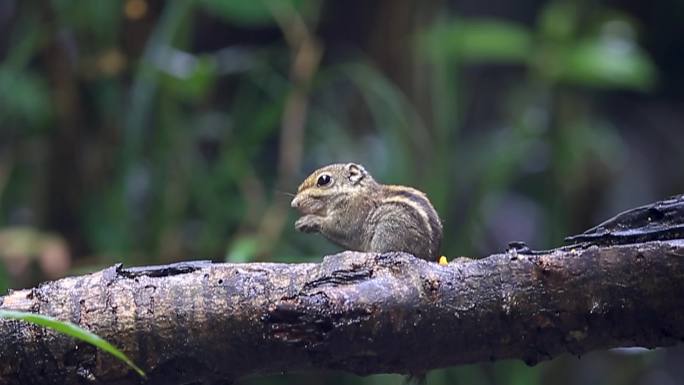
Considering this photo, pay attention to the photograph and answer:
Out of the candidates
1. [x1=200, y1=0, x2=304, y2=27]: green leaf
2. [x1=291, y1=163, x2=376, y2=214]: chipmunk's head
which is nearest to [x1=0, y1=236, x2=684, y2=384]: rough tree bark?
[x1=291, y1=163, x2=376, y2=214]: chipmunk's head

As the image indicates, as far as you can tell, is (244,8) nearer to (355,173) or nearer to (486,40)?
(486,40)

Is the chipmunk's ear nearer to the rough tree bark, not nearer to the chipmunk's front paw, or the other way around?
the chipmunk's front paw

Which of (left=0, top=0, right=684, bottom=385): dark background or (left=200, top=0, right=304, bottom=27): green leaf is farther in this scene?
(left=200, top=0, right=304, bottom=27): green leaf

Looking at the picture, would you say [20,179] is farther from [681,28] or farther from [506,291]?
[681,28]

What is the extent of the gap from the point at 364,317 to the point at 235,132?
2686mm

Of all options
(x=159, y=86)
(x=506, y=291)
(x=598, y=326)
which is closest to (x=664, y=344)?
(x=598, y=326)

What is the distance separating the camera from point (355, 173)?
2715 millimetres

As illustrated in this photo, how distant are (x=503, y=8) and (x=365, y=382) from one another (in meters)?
3.88

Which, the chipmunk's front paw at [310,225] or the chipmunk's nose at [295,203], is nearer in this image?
the chipmunk's front paw at [310,225]

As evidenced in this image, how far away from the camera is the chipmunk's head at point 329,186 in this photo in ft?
8.66

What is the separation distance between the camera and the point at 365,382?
163 inches

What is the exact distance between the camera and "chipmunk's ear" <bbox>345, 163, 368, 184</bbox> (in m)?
2.69

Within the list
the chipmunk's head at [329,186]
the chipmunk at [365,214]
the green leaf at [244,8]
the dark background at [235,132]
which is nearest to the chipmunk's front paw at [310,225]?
the chipmunk at [365,214]

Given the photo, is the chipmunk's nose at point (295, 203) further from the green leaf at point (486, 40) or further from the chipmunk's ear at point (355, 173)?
the green leaf at point (486, 40)
